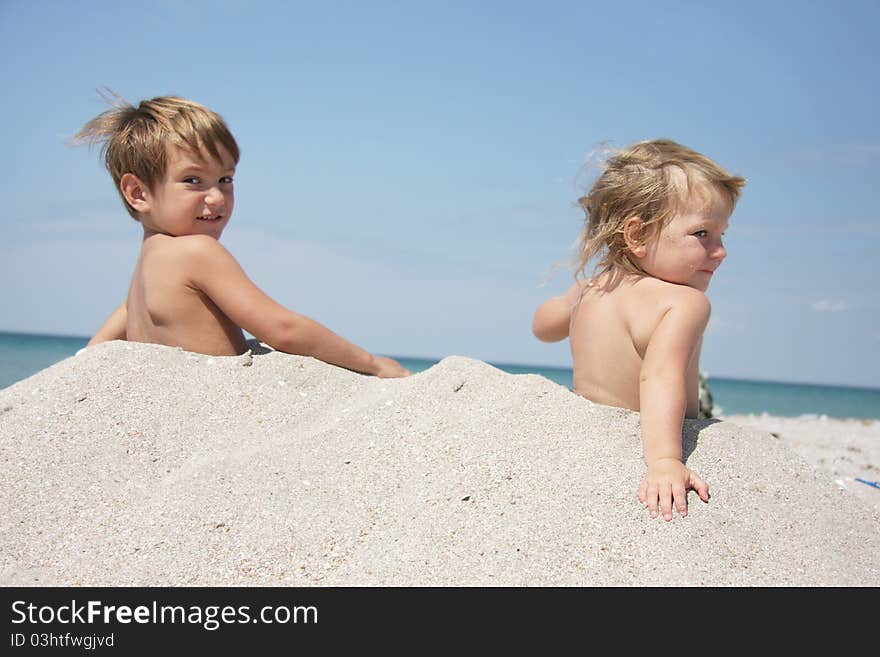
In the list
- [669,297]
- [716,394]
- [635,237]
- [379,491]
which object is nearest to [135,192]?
[379,491]

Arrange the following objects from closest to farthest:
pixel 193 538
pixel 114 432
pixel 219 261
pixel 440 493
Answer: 1. pixel 193 538
2. pixel 440 493
3. pixel 114 432
4. pixel 219 261

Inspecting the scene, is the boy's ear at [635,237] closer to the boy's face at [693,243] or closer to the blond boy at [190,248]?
the boy's face at [693,243]

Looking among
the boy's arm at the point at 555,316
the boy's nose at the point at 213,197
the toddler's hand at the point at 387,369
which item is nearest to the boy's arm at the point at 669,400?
the boy's arm at the point at 555,316

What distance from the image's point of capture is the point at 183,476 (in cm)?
240

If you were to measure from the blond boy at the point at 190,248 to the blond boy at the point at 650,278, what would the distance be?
1.20 meters

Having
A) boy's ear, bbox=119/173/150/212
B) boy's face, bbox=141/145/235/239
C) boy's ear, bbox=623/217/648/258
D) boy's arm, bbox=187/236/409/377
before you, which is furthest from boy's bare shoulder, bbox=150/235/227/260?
boy's ear, bbox=623/217/648/258

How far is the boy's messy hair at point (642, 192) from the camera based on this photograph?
2889mm

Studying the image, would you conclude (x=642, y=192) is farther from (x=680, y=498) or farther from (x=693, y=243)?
(x=680, y=498)

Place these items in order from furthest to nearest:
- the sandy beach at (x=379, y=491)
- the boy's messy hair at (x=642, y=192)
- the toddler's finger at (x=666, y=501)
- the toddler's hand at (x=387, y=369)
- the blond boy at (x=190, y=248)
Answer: the toddler's hand at (x=387, y=369)
the blond boy at (x=190, y=248)
the boy's messy hair at (x=642, y=192)
the toddler's finger at (x=666, y=501)
the sandy beach at (x=379, y=491)

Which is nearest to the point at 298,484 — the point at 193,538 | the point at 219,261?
the point at 193,538
